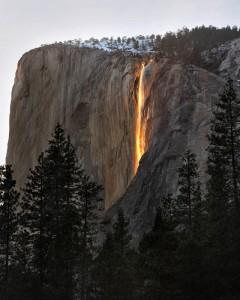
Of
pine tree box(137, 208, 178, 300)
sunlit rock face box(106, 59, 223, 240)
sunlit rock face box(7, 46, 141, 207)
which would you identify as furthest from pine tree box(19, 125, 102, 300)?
sunlit rock face box(7, 46, 141, 207)

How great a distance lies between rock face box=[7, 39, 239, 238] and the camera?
178 feet

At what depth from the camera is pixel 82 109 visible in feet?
257

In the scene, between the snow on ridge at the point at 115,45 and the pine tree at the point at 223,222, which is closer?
the pine tree at the point at 223,222

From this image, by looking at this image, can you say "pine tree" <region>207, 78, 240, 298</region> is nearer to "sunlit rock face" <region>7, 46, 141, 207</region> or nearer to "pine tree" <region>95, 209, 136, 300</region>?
"pine tree" <region>95, 209, 136, 300</region>

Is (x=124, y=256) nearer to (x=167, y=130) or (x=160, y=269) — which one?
(x=160, y=269)

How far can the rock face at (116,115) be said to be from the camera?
54.4 metres

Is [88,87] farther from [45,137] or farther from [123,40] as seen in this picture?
[123,40]

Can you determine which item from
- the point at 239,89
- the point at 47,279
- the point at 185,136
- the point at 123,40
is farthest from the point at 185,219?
the point at 123,40

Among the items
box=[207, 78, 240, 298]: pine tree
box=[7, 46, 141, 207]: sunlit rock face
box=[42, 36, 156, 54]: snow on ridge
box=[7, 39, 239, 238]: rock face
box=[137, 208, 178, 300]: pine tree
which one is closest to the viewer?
box=[137, 208, 178, 300]: pine tree

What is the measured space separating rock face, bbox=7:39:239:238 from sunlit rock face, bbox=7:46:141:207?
0.11 metres

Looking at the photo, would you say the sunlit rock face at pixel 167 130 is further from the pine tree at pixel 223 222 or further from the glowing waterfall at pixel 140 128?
the pine tree at pixel 223 222

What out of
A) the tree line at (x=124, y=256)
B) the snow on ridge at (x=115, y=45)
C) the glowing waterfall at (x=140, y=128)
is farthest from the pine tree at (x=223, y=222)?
the snow on ridge at (x=115, y=45)

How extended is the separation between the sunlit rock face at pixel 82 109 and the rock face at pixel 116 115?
114mm

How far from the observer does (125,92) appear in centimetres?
7088
